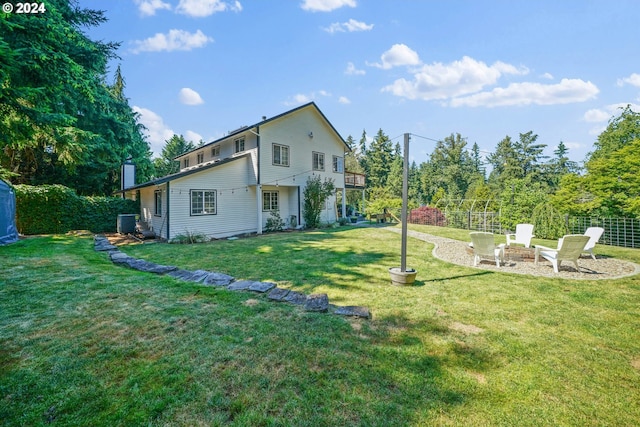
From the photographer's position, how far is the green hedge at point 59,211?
12305 millimetres

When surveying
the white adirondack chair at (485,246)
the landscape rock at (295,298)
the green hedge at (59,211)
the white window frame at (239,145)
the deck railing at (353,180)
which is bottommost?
the landscape rock at (295,298)

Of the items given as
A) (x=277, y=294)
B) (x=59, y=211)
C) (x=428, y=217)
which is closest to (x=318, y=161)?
(x=428, y=217)

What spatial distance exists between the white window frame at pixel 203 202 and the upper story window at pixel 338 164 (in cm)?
949

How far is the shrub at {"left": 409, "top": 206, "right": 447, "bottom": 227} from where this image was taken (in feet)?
68.8

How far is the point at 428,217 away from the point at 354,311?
19.6m

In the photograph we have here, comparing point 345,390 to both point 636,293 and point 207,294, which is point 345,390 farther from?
point 636,293

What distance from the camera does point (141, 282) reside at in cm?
557

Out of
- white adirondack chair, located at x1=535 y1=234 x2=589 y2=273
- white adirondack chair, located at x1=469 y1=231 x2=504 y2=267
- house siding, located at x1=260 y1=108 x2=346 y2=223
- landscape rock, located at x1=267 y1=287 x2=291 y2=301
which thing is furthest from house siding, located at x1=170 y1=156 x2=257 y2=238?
white adirondack chair, located at x1=535 y1=234 x2=589 y2=273

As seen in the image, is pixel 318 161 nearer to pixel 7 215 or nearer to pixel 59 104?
pixel 59 104

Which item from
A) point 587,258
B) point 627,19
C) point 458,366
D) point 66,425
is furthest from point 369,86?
point 66,425

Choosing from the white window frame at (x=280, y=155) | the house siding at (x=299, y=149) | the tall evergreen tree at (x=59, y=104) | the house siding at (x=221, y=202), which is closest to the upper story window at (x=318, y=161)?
the house siding at (x=299, y=149)

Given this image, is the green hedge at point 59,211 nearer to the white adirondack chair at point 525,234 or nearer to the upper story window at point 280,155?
the upper story window at point 280,155

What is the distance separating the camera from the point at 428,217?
21.9m

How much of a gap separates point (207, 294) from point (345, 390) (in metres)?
3.39
